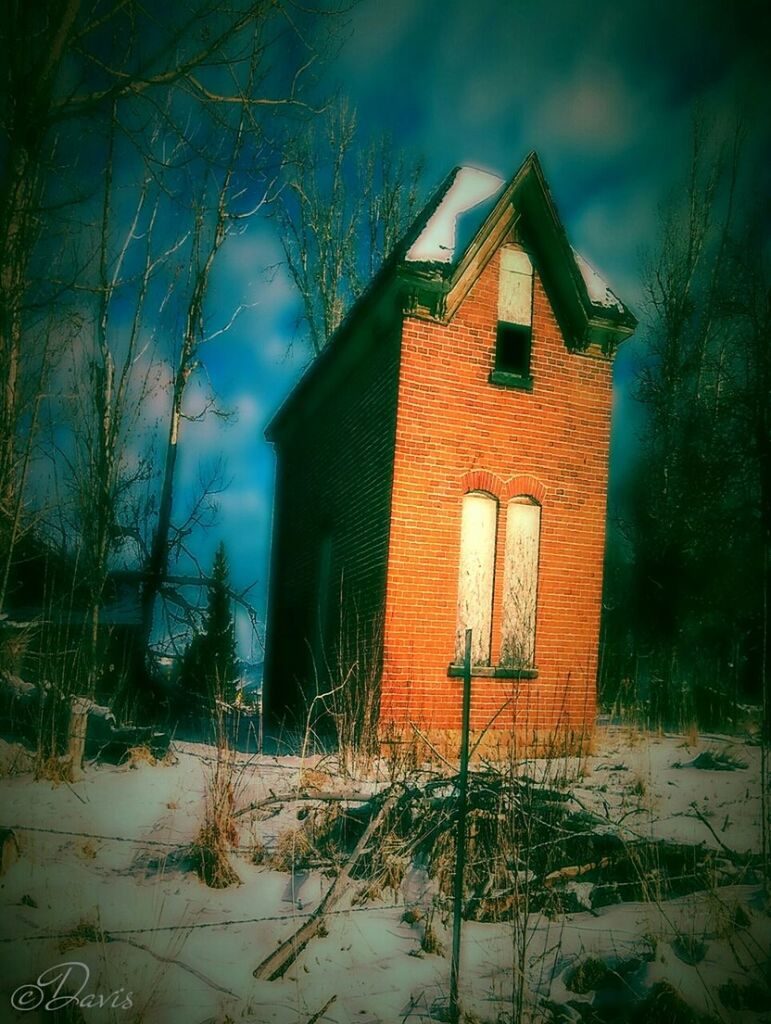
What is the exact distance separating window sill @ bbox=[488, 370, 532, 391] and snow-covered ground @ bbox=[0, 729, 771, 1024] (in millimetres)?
5374

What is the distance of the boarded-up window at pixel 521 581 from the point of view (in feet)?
27.3

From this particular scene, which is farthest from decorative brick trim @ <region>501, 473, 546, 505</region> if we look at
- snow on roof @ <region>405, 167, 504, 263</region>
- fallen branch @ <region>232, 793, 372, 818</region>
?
fallen branch @ <region>232, 793, 372, 818</region>

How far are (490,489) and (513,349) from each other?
2.22 m

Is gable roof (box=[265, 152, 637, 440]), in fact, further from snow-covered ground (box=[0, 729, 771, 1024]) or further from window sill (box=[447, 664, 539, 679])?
snow-covered ground (box=[0, 729, 771, 1024])

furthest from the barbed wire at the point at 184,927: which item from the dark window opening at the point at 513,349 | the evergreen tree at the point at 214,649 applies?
the evergreen tree at the point at 214,649

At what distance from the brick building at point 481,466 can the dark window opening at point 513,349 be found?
0.07 ft

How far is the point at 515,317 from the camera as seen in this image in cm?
884

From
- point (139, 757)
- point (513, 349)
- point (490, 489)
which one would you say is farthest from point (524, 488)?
point (139, 757)

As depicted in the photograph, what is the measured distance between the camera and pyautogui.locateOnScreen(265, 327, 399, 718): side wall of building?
8297mm

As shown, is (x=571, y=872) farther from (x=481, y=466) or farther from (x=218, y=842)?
(x=481, y=466)

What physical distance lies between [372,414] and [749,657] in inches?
374

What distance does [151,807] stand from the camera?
18.8ft

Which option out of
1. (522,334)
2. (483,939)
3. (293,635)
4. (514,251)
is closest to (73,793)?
(483,939)

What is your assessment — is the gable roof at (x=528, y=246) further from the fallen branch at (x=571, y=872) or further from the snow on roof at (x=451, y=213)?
the fallen branch at (x=571, y=872)
